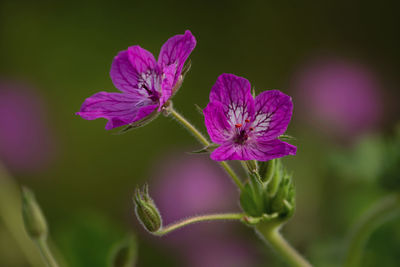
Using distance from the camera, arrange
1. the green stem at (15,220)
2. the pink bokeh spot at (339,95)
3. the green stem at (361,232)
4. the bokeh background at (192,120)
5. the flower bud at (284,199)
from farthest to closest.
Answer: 1. the pink bokeh spot at (339,95)
2. the bokeh background at (192,120)
3. the green stem at (15,220)
4. the green stem at (361,232)
5. the flower bud at (284,199)

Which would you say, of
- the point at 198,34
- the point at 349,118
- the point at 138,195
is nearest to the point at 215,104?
the point at 138,195

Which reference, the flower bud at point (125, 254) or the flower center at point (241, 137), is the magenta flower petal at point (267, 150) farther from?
the flower bud at point (125, 254)

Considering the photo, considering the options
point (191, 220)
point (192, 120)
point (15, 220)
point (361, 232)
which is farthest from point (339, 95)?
point (191, 220)

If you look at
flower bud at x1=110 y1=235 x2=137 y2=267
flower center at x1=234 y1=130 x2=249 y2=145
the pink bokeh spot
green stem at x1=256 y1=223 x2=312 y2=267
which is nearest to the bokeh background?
the pink bokeh spot

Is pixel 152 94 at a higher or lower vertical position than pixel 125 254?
higher

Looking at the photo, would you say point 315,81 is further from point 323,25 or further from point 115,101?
point 115,101

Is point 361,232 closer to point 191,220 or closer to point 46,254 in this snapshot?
point 191,220

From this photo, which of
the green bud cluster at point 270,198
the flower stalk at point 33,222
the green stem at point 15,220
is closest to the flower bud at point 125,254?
the flower stalk at point 33,222
